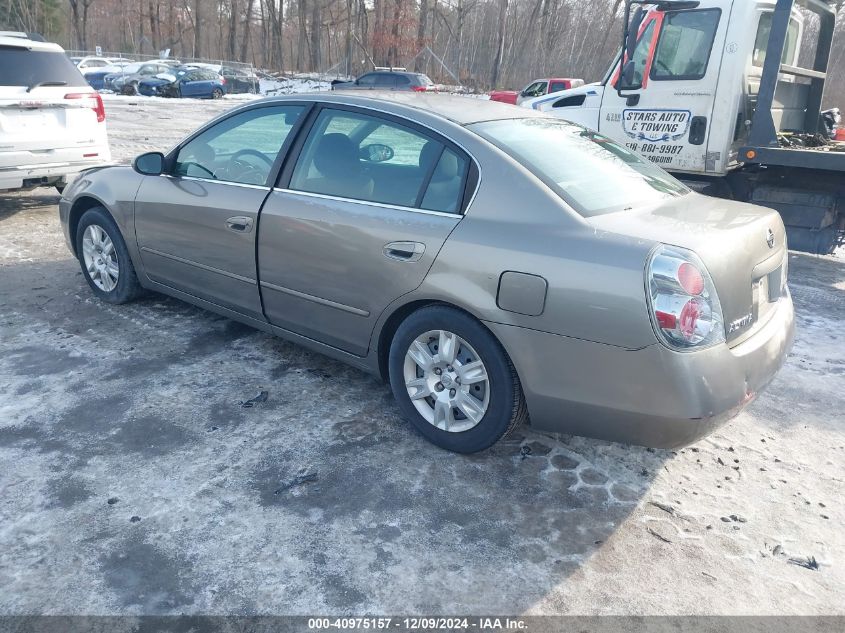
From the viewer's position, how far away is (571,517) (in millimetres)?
2893

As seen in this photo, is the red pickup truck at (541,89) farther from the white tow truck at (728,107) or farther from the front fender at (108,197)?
the front fender at (108,197)

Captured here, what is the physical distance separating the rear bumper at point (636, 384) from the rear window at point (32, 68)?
657 centimetres

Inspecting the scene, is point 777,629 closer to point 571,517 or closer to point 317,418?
point 571,517

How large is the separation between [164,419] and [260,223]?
1.18m

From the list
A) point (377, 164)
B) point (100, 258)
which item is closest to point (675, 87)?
point (377, 164)

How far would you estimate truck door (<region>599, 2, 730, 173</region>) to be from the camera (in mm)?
6832

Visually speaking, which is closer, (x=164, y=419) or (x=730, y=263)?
(x=730, y=263)

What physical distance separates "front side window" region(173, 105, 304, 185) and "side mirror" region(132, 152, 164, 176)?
0.36 ft

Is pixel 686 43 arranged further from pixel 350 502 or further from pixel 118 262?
pixel 350 502

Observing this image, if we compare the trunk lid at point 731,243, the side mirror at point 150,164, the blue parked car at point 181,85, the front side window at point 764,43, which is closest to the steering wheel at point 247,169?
the side mirror at point 150,164

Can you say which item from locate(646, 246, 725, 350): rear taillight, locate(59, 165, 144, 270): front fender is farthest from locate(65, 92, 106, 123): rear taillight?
locate(646, 246, 725, 350): rear taillight

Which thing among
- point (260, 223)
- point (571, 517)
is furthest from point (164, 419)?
point (571, 517)

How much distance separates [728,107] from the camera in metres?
6.81

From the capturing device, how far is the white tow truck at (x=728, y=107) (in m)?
6.52
